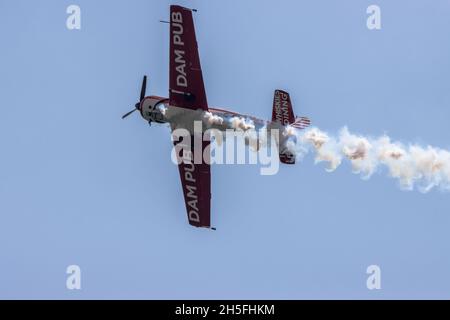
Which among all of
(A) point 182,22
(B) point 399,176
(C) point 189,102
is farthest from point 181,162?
(B) point 399,176

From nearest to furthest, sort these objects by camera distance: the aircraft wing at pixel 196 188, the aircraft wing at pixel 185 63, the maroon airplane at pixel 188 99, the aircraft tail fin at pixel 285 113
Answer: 1. the aircraft tail fin at pixel 285 113
2. the maroon airplane at pixel 188 99
3. the aircraft wing at pixel 185 63
4. the aircraft wing at pixel 196 188

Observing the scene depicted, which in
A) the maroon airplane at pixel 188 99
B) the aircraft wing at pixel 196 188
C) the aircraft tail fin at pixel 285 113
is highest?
the maroon airplane at pixel 188 99

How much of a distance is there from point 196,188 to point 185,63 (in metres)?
4.73

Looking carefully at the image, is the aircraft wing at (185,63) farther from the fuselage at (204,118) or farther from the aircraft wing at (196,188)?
the aircraft wing at (196,188)

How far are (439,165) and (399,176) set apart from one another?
3.83ft

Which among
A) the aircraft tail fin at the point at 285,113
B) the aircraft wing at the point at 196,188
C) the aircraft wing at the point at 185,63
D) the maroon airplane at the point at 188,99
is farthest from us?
the aircraft wing at the point at 196,188

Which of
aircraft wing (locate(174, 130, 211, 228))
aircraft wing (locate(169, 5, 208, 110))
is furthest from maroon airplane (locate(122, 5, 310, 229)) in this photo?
aircraft wing (locate(174, 130, 211, 228))

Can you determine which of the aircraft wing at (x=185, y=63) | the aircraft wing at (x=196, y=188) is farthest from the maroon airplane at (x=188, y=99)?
the aircraft wing at (x=196, y=188)

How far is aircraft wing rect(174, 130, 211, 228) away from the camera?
3022cm

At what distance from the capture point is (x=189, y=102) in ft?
91.4

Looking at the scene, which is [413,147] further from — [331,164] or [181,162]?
[181,162]

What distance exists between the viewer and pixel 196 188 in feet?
100

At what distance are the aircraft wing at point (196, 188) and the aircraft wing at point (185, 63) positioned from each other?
2711 mm

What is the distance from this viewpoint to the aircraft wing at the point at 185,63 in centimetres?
2723
